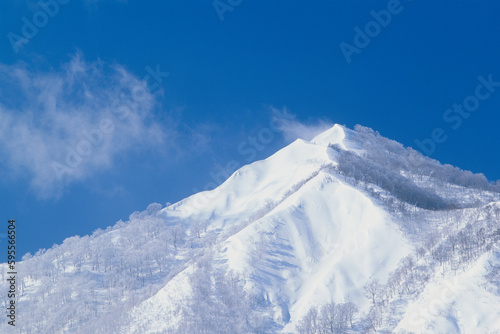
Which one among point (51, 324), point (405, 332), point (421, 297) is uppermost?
point (51, 324)

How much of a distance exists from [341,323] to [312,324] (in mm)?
8269

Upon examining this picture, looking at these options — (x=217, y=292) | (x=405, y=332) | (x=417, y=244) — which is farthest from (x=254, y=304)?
(x=417, y=244)

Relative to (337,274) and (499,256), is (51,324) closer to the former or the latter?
(337,274)

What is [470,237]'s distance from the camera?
177500 millimetres

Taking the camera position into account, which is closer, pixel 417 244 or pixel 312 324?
pixel 312 324

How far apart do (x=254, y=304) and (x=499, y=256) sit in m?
74.4

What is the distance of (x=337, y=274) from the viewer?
596 ft

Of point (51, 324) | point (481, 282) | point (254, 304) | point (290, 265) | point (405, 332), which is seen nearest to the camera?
point (405, 332)

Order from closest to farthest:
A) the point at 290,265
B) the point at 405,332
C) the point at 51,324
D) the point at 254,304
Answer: the point at 405,332 → the point at 254,304 → the point at 51,324 → the point at 290,265

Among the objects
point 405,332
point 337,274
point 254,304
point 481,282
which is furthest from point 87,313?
point 481,282

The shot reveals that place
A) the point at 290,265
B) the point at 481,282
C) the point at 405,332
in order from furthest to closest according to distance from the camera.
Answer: the point at 290,265 → the point at 481,282 → the point at 405,332

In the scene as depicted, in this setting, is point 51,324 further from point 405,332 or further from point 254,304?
point 405,332

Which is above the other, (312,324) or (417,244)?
(417,244)

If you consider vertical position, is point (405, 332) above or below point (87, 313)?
below
